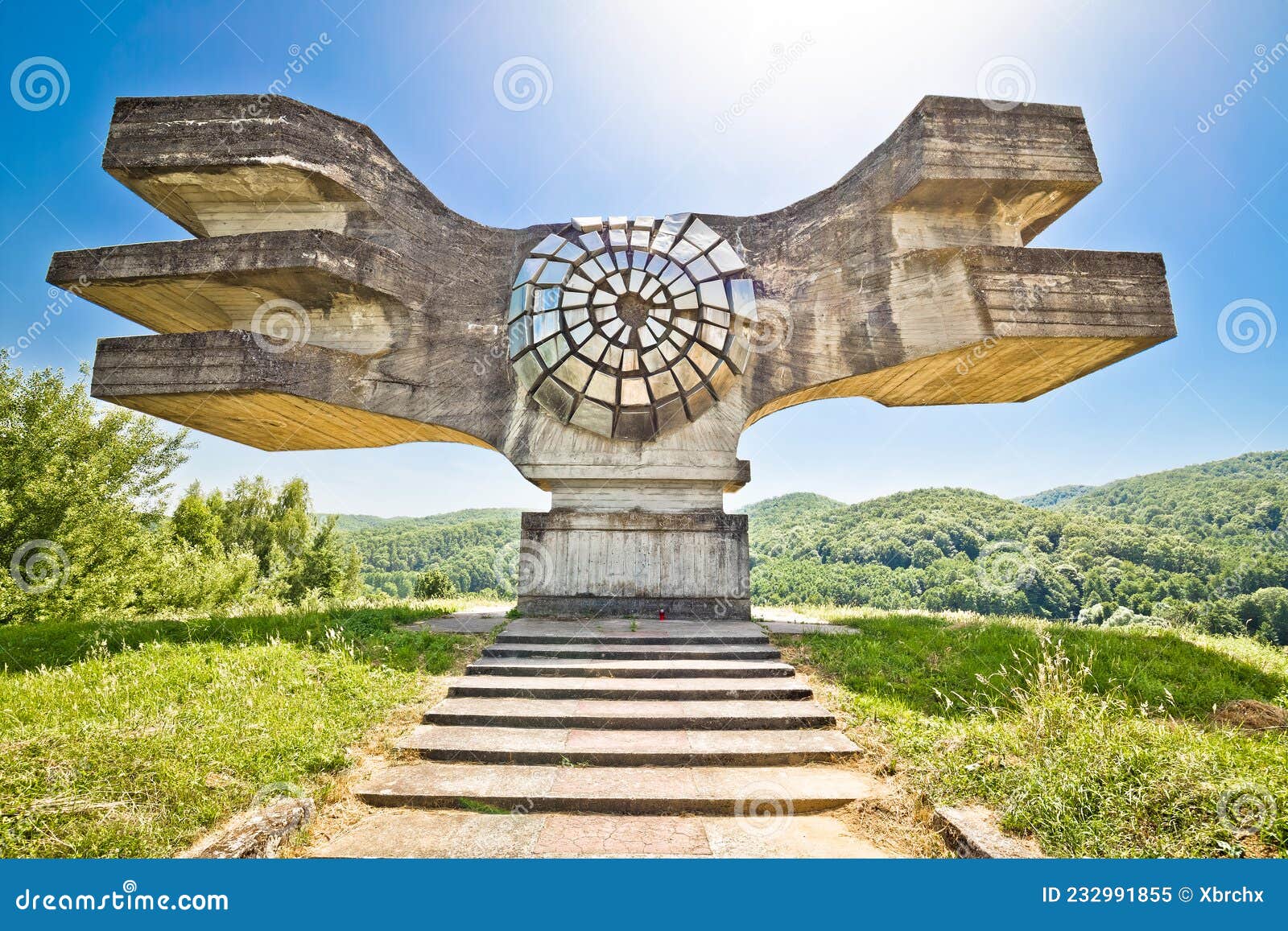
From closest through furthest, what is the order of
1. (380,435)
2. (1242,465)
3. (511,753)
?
(511,753) → (380,435) → (1242,465)

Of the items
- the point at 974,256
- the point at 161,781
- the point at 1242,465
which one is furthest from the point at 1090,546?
the point at 161,781

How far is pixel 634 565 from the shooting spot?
10141 millimetres

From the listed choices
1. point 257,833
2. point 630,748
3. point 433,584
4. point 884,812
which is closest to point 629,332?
point 630,748

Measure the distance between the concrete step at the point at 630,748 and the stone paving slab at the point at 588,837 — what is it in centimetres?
79

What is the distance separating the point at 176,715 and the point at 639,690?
13.8 feet

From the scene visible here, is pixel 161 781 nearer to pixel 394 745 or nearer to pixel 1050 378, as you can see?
pixel 394 745

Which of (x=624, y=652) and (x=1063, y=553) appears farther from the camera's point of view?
(x=1063, y=553)

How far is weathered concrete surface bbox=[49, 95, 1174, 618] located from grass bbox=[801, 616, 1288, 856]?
11.5ft

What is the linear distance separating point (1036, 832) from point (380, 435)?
1154 centimetres

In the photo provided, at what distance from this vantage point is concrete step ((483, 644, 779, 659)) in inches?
302

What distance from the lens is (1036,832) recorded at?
3.68 m

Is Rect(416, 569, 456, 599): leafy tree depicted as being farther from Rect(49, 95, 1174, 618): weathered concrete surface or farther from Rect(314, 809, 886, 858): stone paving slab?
Rect(314, 809, 886, 858): stone paving slab
